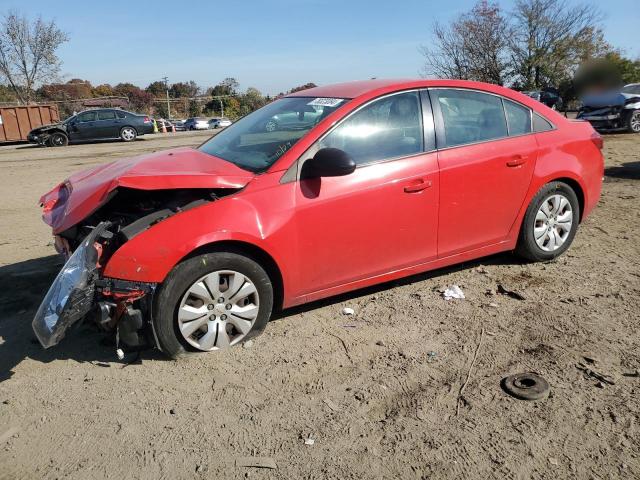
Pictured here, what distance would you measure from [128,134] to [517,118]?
22.0m

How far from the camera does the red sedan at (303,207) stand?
10.6 ft

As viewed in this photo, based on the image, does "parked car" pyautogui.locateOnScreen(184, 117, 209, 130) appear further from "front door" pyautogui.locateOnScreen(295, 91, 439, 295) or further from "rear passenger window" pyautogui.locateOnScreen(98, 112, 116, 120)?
"front door" pyautogui.locateOnScreen(295, 91, 439, 295)

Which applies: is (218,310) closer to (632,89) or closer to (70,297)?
(70,297)

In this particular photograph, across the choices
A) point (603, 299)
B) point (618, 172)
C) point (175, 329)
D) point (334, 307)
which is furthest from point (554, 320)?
point (618, 172)

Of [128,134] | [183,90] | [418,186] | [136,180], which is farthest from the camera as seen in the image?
[183,90]

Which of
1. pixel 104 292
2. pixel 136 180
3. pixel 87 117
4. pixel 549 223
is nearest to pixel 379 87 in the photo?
pixel 136 180

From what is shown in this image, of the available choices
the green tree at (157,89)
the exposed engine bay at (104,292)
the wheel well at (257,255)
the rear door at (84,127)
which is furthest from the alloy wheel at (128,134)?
the green tree at (157,89)

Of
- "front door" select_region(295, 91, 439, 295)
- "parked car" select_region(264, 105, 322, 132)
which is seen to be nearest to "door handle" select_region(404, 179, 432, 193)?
"front door" select_region(295, 91, 439, 295)

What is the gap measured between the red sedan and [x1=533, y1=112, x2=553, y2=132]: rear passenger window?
0.03 ft

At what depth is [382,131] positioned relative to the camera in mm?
3941

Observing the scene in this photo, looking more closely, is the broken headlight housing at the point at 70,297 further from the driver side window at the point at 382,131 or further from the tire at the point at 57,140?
the tire at the point at 57,140

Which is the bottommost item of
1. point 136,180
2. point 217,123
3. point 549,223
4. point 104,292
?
point 217,123

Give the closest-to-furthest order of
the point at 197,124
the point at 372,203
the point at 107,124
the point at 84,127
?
the point at 372,203
the point at 84,127
the point at 107,124
the point at 197,124

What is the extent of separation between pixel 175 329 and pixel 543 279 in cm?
312
